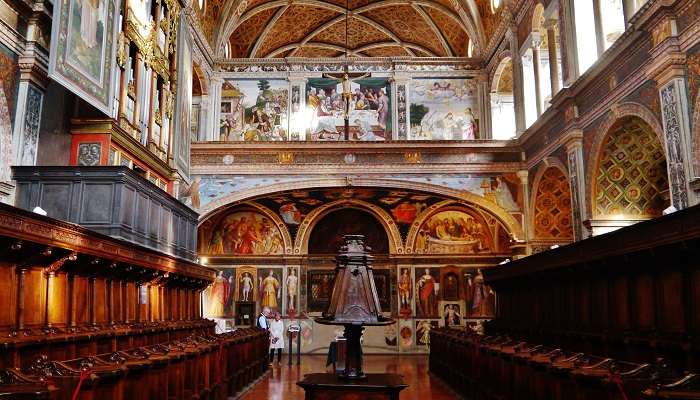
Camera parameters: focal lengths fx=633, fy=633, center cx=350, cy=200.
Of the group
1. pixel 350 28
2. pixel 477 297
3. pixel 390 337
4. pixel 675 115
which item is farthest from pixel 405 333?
pixel 675 115

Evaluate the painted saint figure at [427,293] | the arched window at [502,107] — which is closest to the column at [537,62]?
the arched window at [502,107]

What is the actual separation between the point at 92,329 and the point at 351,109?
44.9 ft

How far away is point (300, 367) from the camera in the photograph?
667 inches

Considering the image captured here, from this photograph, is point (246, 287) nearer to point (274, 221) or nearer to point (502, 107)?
point (274, 221)

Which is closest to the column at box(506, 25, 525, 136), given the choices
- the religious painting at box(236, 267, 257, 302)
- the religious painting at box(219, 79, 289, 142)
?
the religious painting at box(219, 79, 289, 142)

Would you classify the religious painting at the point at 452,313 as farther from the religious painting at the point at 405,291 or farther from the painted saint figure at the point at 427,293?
the religious painting at the point at 405,291

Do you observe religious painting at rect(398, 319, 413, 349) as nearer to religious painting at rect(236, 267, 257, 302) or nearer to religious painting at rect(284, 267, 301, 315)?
religious painting at rect(284, 267, 301, 315)

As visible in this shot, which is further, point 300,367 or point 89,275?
point 300,367

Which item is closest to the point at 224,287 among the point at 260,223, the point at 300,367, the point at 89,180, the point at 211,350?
the point at 260,223

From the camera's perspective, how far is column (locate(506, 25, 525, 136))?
745 inches

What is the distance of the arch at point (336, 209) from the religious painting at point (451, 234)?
78 cm

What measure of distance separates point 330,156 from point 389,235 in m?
4.74

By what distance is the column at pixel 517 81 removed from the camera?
18922mm

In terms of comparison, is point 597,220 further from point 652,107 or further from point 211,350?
point 211,350
